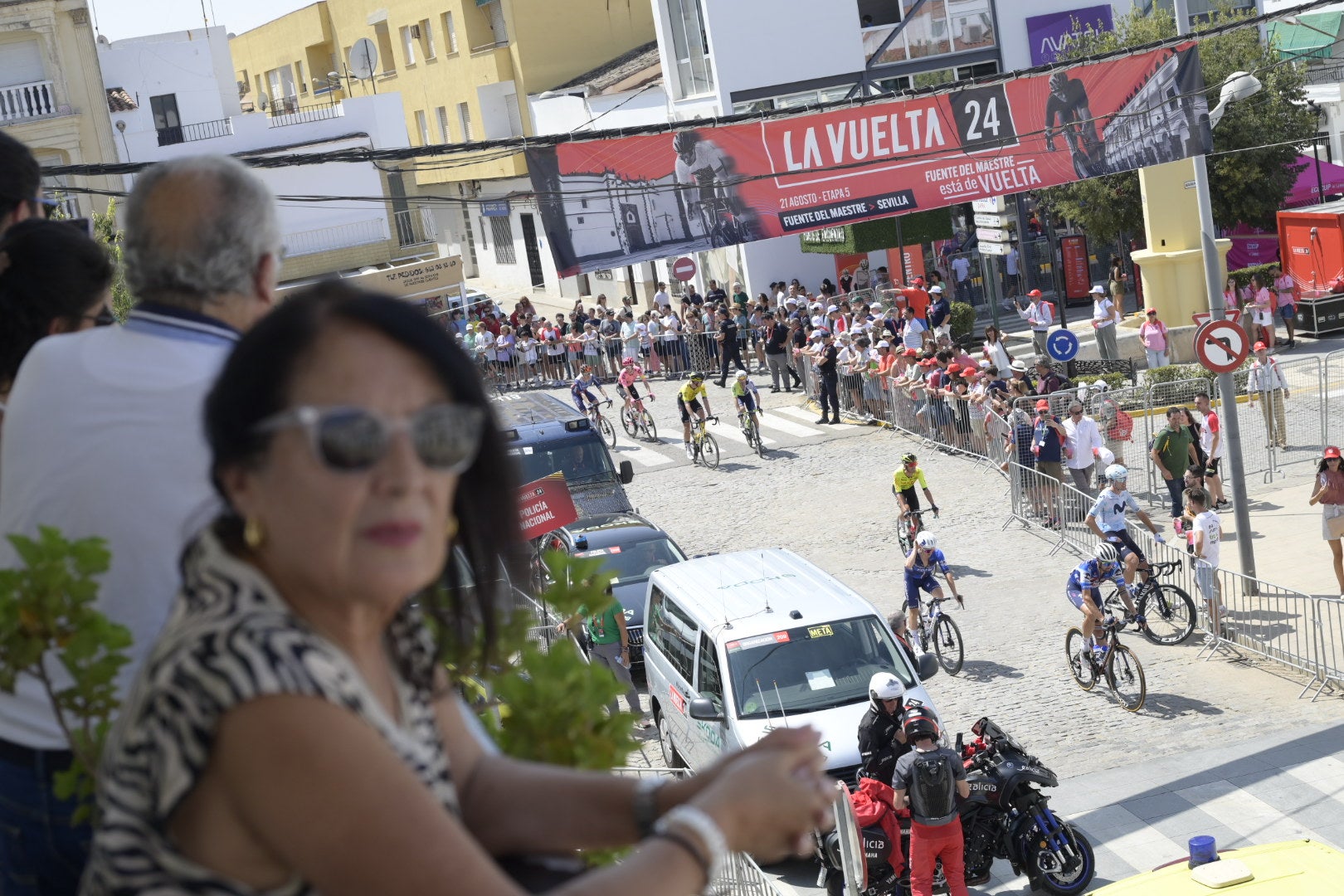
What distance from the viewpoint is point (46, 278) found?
3.33m

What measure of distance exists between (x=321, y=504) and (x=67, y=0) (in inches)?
1620

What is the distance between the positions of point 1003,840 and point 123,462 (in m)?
10.1

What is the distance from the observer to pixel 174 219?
250 centimetres

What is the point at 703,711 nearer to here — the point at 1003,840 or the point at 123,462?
the point at 1003,840

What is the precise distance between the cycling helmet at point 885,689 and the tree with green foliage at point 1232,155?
25.3m

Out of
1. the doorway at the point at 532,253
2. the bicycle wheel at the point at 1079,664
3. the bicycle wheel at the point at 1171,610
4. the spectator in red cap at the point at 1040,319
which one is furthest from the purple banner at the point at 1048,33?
the bicycle wheel at the point at 1079,664

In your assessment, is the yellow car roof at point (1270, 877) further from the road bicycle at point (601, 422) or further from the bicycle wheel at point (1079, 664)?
the road bicycle at point (601, 422)

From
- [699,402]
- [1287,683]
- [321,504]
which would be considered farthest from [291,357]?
[699,402]

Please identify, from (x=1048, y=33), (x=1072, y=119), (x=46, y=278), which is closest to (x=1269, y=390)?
(x=1072, y=119)

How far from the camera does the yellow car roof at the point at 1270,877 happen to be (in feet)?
25.1

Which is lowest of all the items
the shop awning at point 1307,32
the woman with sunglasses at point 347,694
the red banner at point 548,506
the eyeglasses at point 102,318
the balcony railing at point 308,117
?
the red banner at point 548,506

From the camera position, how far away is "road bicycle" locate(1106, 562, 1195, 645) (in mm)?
16062

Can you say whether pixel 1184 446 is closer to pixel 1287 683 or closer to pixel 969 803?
pixel 1287 683

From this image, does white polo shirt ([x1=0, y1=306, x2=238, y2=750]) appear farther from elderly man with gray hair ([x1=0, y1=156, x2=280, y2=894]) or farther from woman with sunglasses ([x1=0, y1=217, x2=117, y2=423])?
woman with sunglasses ([x1=0, y1=217, x2=117, y2=423])
